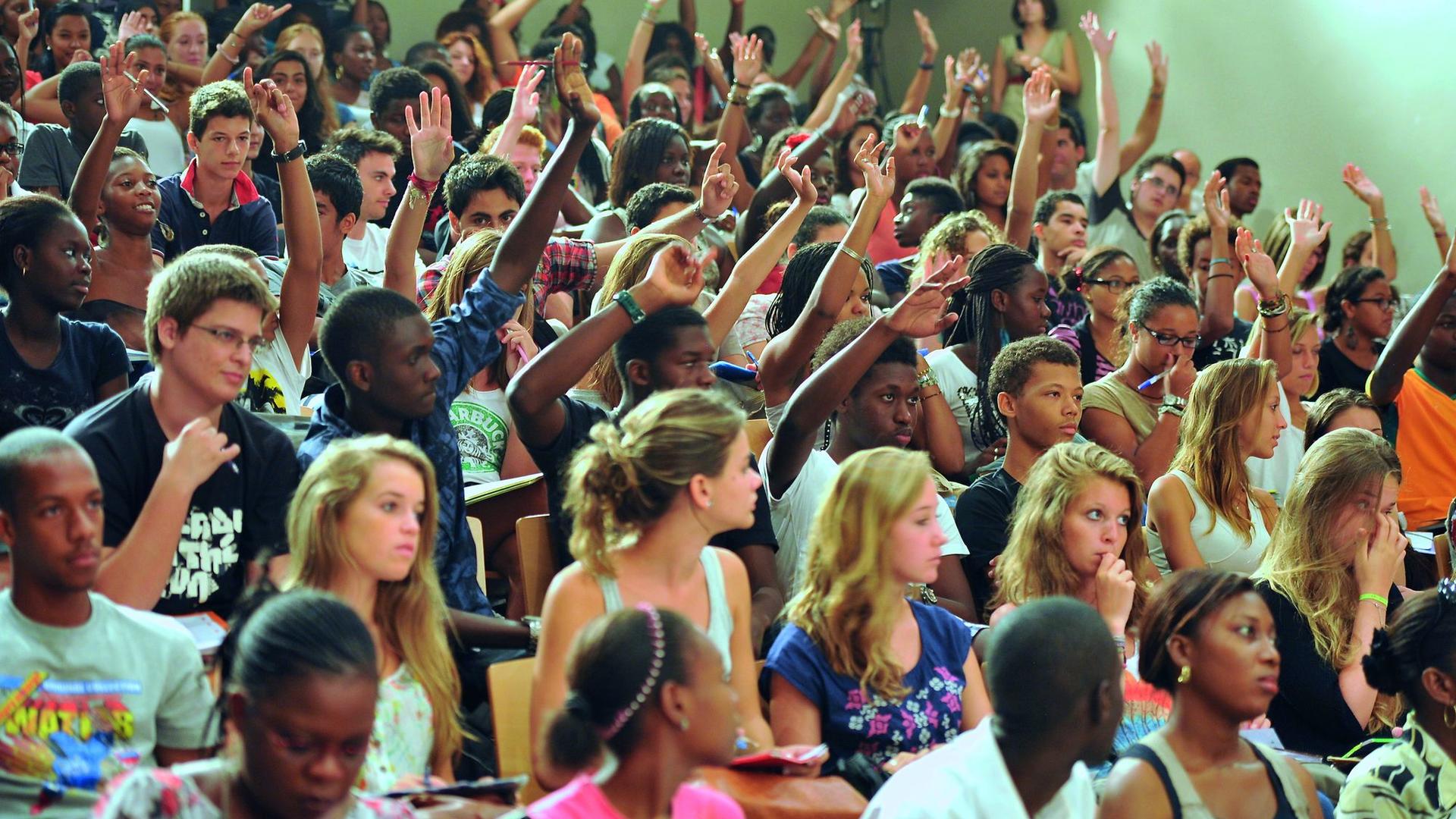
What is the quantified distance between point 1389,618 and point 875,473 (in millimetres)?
1619

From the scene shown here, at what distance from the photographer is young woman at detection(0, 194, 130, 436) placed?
3420 mm

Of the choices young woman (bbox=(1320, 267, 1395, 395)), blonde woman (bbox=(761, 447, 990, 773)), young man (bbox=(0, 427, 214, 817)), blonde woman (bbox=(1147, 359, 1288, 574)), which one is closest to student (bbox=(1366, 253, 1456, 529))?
young woman (bbox=(1320, 267, 1395, 395))

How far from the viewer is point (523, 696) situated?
2.89 meters

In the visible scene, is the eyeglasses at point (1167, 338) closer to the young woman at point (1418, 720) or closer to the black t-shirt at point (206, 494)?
the young woman at point (1418, 720)

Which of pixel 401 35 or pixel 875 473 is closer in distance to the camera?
pixel 875 473

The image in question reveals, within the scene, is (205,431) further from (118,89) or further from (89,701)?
(118,89)

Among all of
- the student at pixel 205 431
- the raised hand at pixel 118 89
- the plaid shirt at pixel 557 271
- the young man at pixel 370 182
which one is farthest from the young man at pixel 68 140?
the student at pixel 205 431

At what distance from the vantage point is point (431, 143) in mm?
4414

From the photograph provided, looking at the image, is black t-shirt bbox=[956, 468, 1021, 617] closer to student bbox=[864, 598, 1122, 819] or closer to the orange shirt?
student bbox=[864, 598, 1122, 819]

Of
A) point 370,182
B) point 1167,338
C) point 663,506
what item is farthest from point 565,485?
point 370,182

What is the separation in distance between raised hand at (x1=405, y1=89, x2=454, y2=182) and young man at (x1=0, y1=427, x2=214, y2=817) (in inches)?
81.5

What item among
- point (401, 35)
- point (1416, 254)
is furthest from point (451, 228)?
point (1416, 254)

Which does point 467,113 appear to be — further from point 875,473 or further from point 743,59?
point 875,473

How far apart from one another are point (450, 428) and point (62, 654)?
115 cm
